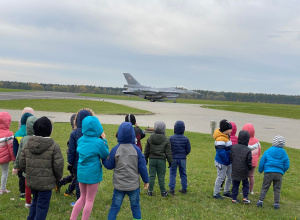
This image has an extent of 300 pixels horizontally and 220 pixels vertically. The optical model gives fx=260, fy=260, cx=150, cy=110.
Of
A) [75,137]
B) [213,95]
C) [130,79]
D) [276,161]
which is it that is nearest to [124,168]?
[75,137]

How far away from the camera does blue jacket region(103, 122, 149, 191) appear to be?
13.1ft

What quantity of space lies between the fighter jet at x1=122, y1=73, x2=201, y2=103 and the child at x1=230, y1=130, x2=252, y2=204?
48.5 m

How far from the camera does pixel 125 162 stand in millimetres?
4020

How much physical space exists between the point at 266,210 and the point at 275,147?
4.28 ft

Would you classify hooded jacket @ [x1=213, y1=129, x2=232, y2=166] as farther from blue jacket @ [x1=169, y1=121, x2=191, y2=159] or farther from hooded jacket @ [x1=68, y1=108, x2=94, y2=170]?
hooded jacket @ [x1=68, y1=108, x2=94, y2=170]

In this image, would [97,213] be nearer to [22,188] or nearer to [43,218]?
[43,218]

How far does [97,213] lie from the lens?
183 inches

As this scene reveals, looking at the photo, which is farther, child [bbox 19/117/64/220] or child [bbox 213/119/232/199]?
child [bbox 213/119/232/199]

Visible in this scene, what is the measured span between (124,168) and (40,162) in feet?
4.05

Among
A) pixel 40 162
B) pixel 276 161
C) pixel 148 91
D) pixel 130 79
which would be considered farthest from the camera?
pixel 130 79

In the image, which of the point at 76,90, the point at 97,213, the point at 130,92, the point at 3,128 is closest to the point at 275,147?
the point at 97,213

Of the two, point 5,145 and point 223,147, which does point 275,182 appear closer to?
point 223,147

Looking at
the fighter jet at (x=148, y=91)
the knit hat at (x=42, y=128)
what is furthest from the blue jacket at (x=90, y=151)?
the fighter jet at (x=148, y=91)

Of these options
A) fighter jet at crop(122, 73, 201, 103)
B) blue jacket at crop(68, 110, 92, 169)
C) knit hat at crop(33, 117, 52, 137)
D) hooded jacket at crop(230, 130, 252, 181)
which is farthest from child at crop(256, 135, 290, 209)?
fighter jet at crop(122, 73, 201, 103)
